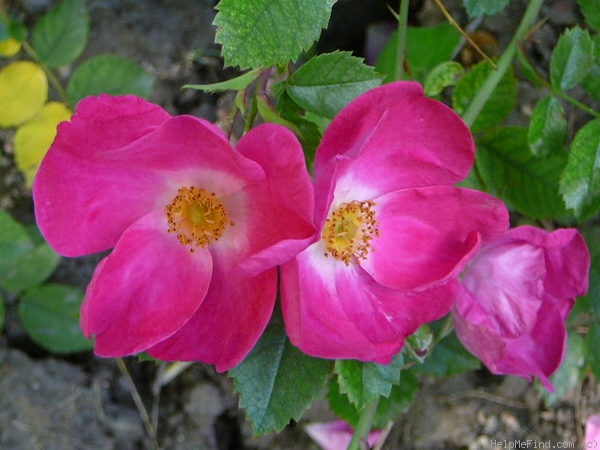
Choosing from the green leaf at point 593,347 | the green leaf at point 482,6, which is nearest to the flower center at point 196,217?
the green leaf at point 482,6

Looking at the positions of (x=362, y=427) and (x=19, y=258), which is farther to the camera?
(x=19, y=258)

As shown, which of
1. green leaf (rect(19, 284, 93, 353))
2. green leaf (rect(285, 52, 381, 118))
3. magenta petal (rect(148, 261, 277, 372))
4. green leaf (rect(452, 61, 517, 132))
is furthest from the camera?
green leaf (rect(19, 284, 93, 353))

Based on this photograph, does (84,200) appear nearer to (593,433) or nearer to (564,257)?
(564,257)

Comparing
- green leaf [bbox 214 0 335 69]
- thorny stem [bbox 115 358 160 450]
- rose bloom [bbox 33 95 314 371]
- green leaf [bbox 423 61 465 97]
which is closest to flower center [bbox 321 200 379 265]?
rose bloom [bbox 33 95 314 371]

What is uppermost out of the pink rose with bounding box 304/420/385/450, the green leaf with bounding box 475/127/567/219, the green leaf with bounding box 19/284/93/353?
the green leaf with bounding box 475/127/567/219

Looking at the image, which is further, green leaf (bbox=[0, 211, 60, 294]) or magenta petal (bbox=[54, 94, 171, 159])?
green leaf (bbox=[0, 211, 60, 294])

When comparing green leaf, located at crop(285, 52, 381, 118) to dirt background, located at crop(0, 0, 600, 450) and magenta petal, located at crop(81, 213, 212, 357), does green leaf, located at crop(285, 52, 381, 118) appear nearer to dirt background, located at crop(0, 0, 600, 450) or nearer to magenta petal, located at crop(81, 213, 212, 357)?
magenta petal, located at crop(81, 213, 212, 357)

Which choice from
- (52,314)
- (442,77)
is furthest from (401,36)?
(52,314)
